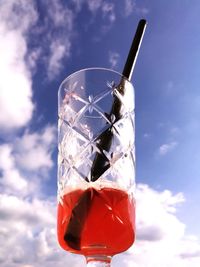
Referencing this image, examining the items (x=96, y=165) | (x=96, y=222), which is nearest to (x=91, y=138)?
(x=96, y=165)

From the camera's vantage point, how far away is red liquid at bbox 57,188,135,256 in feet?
4.03

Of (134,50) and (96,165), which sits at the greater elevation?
(134,50)

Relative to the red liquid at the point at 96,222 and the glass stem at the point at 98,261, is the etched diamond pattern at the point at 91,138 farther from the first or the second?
the glass stem at the point at 98,261

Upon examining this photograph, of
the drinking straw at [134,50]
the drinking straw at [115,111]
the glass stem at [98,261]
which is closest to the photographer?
the glass stem at [98,261]

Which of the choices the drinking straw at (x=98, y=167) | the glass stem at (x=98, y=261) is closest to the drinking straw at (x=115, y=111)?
the drinking straw at (x=98, y=167)

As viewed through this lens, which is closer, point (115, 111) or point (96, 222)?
point (96, 222)

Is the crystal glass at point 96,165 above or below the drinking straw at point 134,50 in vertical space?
below

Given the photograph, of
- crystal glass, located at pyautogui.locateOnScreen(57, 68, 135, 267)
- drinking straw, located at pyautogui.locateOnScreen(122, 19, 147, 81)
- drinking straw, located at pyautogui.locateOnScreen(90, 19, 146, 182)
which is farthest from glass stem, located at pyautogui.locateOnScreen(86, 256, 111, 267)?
drinking straw, located at pyautogui.locateOnScreen(122, 19, 147, 81)

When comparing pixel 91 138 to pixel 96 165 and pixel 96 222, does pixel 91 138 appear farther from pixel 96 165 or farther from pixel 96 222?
pixel 96 222

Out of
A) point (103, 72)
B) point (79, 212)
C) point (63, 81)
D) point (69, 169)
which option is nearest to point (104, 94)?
point (103, 72)

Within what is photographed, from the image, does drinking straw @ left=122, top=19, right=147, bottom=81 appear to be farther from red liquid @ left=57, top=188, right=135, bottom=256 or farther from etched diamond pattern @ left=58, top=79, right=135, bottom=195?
red liquid @ left=57, top=188, right=135, bottom=256

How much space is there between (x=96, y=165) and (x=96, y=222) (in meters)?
0.20

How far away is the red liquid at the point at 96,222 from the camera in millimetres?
1228

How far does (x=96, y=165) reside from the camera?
52.7 inches
